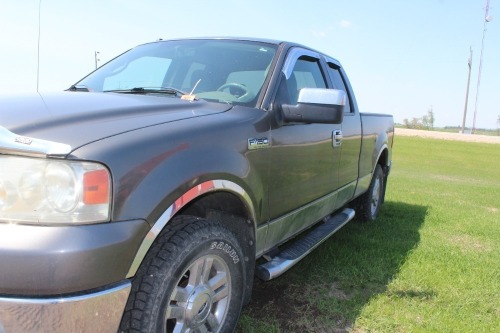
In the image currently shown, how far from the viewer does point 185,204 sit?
6.88 feet

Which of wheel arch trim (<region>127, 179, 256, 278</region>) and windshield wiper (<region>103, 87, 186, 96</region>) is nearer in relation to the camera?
wheel arch trim (<region>127, 179, 256, 278</region>)

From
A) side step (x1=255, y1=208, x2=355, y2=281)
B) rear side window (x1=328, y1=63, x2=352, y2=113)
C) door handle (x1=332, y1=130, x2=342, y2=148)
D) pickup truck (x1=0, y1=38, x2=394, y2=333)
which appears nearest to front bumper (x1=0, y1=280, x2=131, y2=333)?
pickup truck (x1=0, y1=38, x2=394, y2=333)

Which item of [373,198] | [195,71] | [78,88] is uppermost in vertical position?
[195,71]

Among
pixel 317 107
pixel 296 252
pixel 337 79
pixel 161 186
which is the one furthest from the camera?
pixel 337 79

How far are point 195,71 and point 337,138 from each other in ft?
4.56

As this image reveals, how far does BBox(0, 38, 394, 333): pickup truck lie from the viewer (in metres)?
1.67

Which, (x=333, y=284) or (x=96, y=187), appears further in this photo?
(x=333, y=284)

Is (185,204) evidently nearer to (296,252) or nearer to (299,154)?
(299,154)

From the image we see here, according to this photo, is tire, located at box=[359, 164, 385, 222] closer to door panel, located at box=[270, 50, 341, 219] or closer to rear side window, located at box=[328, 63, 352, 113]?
rear side window, located at box=[328, 63, 352, 113]

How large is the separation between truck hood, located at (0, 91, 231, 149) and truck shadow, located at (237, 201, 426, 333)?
1.45 meters

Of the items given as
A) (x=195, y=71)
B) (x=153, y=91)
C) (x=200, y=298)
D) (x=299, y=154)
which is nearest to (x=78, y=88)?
(x=153, y=91)

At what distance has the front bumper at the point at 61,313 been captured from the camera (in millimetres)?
1614

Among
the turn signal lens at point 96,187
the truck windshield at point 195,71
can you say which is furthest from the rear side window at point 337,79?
the turn signal lens at point 96,187

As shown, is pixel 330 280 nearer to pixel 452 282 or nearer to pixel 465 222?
pixel 452 282
